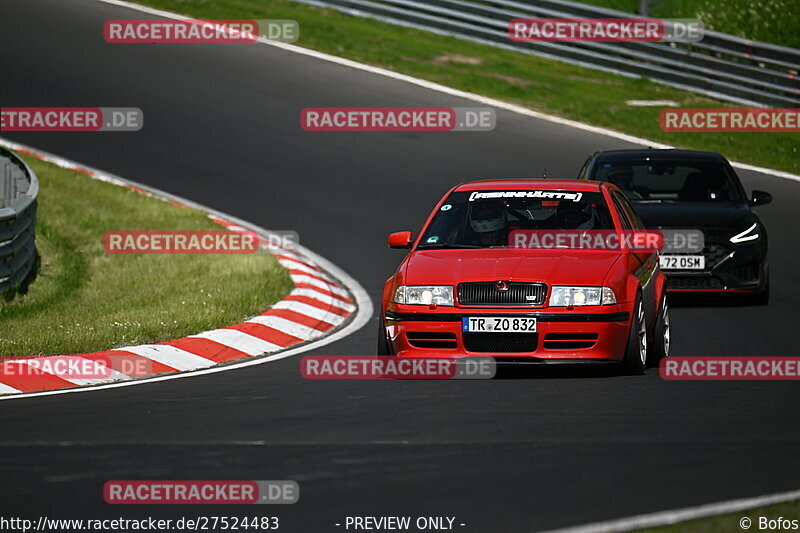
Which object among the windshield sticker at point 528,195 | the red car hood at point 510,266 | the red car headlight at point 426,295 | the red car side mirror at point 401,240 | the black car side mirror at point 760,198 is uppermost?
the windshield sticker at point 528,195

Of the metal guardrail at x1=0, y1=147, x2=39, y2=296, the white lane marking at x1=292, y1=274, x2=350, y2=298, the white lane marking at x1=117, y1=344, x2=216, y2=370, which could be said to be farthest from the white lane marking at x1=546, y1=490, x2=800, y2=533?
the white lane marking at x1=292, y1=274, x2=350, y2=298

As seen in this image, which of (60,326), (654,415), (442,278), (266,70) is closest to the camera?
(654,415)

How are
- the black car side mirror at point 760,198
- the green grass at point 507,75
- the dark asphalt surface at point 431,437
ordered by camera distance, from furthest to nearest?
1. the green grass at point 507,75
2. the black car side mirror at point 760,198
3. the dark asphalt surface at point 431,437

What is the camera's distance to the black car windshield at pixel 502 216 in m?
11.1

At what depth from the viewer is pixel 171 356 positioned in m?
11.5

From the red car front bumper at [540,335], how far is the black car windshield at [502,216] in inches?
41.6

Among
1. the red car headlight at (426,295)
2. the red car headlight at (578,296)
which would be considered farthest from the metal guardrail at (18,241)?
the red car headlight at (578,296)

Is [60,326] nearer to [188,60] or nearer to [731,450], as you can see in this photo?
[731,450]

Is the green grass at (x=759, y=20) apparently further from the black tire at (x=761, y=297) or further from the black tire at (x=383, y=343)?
the black tire at (x=383, y=343)

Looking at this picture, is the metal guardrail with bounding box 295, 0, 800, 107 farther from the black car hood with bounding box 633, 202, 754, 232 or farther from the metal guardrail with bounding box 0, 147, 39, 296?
the metal guardrail with bounding box 0, 147, 39, 296

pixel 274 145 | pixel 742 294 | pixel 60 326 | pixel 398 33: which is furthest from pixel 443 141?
pixel 60 326

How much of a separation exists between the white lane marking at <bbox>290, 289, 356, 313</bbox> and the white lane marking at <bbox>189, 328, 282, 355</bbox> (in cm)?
191

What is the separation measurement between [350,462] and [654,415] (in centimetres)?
215

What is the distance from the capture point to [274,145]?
21.7 m
